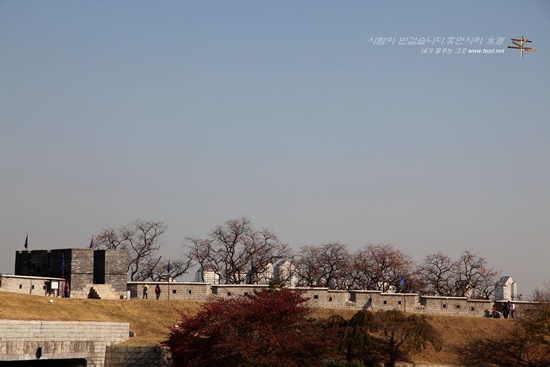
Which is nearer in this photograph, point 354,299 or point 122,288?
point 122,288

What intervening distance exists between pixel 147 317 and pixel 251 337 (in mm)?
15793

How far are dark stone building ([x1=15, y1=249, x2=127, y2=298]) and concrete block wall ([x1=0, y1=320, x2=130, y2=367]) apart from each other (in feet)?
38.5

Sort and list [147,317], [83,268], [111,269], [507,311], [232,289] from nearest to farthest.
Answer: [147,317] → [83,268] → [111,269] → [232,289] → [507,311]

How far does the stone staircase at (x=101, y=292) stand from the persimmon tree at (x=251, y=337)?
52.8 ft

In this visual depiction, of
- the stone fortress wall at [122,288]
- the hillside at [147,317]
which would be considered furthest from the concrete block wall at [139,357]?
the stone fortress wall at [122,288]

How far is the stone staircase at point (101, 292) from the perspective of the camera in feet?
176

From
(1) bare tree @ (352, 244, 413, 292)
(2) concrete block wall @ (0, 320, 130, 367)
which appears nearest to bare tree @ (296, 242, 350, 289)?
(1) bare tree @ (352, 244, 413, 292)

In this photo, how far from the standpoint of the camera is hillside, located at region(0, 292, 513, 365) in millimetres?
44406

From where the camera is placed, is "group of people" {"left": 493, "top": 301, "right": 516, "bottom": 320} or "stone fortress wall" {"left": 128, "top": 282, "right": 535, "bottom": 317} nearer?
"stone fortress wall" {"left": 128, "top": 282, "right": 535, "bottom": 317}

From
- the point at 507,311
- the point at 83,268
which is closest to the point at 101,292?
the point at 83,268

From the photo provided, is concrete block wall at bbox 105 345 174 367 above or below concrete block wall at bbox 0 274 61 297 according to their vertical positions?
below

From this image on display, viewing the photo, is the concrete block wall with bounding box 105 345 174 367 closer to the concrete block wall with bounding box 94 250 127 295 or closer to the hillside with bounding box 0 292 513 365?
the hillside with bounding box 0 292 513 365

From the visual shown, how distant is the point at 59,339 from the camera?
1569 inches

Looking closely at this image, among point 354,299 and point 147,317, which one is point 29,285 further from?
point 354,299
